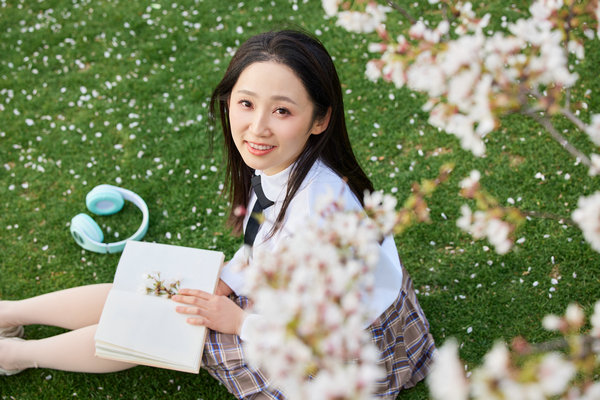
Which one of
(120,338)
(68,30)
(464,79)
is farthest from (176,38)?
(464,79)

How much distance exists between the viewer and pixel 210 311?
222cm

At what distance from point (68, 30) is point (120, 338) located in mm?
3590

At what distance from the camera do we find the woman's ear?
2.20 meters

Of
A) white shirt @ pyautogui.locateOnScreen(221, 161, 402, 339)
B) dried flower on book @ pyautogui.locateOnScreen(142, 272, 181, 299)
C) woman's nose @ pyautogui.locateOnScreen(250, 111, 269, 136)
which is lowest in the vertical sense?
dried flower on book @ pyautogui.locateOnScreen(142, 272, 181, 299)

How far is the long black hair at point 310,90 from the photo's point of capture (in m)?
2.05

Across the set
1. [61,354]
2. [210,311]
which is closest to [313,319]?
[210,311]

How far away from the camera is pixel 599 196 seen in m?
1.00

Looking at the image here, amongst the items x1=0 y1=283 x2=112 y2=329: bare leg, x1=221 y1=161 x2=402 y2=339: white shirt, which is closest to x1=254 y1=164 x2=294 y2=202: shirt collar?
x1=221 y1=161 x2=402 y2=339: white shirt

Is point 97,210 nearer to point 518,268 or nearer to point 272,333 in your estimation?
point 518,268

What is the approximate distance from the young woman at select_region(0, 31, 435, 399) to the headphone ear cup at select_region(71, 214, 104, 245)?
1.91 ft

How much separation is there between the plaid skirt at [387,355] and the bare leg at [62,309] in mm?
655

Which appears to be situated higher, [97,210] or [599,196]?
[599,196]

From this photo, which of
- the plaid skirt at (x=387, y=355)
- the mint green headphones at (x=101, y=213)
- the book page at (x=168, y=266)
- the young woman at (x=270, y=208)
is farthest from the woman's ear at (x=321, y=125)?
the mint green headphones at (x=101, y=213)

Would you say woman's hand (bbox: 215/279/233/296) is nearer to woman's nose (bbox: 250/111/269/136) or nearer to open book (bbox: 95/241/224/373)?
open book (bbox: 95/241/224/373)
